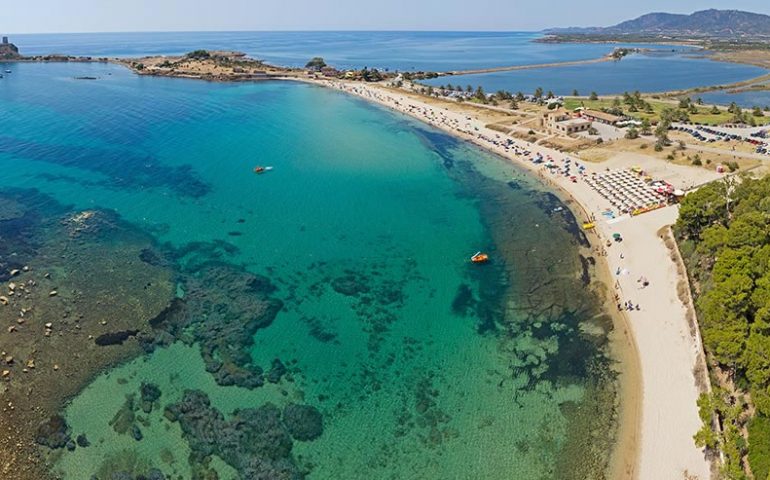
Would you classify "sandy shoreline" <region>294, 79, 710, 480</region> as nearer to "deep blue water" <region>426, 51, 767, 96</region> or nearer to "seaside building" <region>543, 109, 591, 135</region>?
"seaside building" <region>543, 109, 591, 135</region>

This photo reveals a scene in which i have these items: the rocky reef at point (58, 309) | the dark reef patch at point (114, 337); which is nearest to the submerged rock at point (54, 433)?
the rocky reef at point (58, 309)

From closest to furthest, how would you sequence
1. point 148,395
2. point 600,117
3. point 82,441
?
1. point 82,441
2. point 148,395
3. point 600,117

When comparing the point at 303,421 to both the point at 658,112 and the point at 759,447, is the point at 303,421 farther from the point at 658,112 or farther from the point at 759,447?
the point at 658,112

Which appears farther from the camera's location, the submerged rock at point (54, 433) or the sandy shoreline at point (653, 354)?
the submerged rock at point (54, 433)

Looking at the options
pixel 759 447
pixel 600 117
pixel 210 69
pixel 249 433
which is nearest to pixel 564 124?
pixel 600 117

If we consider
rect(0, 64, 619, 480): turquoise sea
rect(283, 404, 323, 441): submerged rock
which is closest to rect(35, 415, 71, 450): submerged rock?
rect(0, 64, 619, 480): turquoise sea

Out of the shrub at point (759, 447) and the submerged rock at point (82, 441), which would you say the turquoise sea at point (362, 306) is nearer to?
the submerged rock at point (82, 441)
